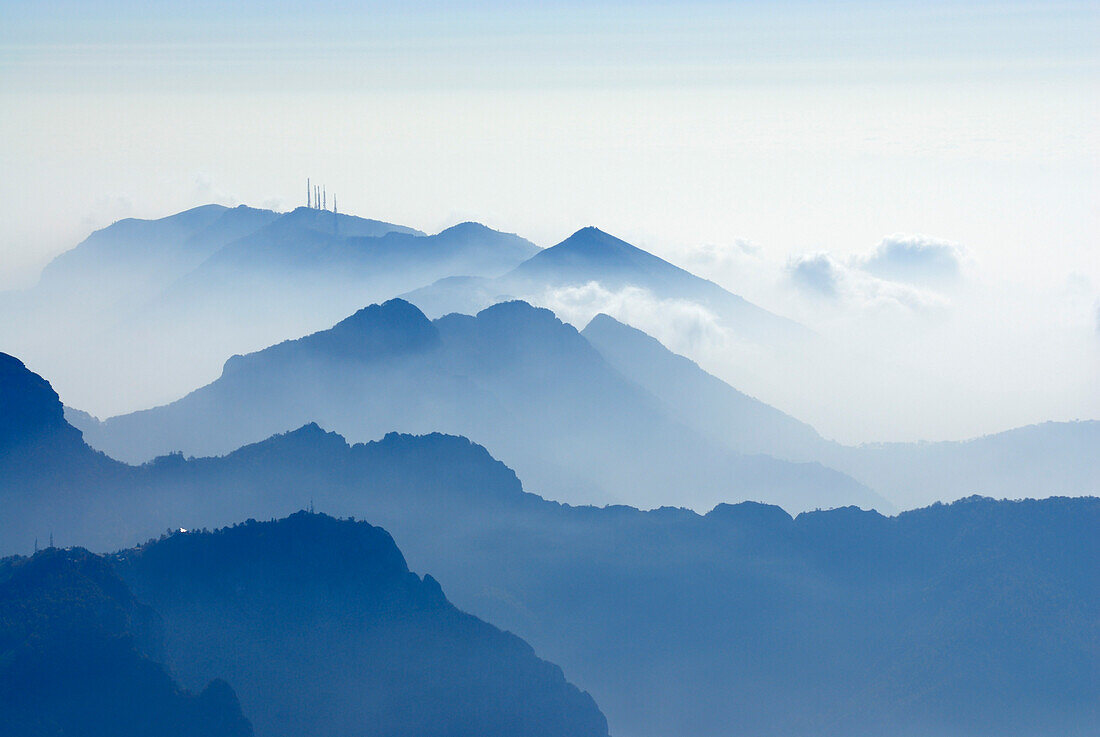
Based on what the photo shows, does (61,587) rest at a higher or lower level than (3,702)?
higher

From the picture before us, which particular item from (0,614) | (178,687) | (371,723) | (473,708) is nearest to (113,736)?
(178,687)

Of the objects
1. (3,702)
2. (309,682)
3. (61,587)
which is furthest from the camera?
(309,682)

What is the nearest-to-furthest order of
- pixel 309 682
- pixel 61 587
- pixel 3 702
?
1. pixel 3 702
2. pixel 61 587
3. pixel 309 682

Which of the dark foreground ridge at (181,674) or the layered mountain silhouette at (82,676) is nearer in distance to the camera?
the layered mountain silhouette at (82,676)

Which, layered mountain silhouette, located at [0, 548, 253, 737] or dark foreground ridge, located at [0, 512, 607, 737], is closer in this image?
layered mountain silhouette, located at [0, 548, 253, 737]

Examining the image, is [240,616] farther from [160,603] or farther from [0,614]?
[0,614]

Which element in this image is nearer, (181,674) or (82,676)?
(82,676)

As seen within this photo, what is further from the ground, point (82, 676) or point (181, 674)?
point (181, 674)

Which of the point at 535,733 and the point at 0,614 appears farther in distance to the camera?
the point at 535,733
